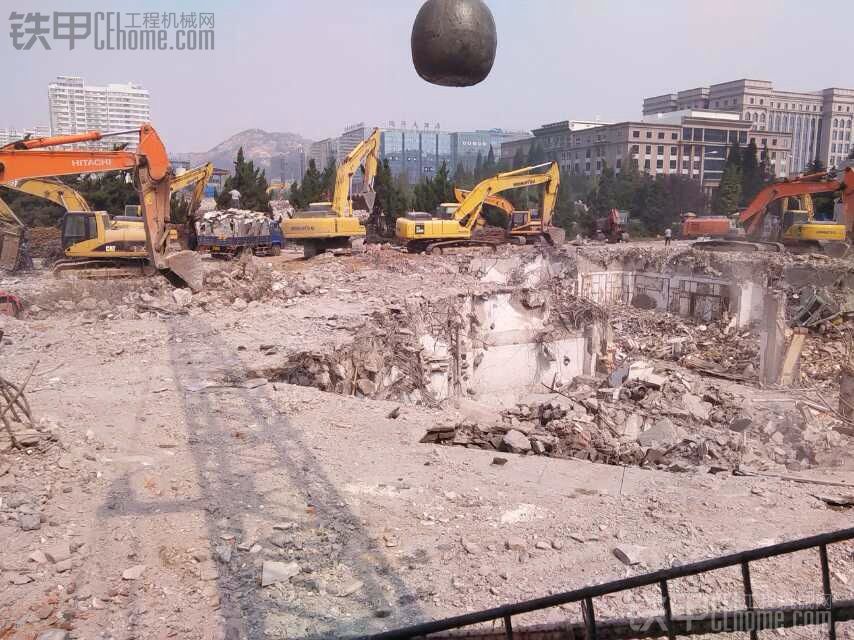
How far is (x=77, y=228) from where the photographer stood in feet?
45.9

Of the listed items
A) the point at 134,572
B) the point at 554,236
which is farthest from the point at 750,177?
the point at 134,572

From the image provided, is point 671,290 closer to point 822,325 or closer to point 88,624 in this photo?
point 822,325

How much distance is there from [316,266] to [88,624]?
13591 millimetres

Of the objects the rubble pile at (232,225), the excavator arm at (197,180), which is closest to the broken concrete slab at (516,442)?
the rubble pile at (232,225)

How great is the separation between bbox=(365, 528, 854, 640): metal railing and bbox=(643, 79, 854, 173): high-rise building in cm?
8232

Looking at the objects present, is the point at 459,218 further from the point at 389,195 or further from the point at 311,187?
the point at 311,187

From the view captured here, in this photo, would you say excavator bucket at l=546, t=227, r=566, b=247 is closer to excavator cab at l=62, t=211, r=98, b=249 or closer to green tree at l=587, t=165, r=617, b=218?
green tree at l=587, t=165, r=617, b=218

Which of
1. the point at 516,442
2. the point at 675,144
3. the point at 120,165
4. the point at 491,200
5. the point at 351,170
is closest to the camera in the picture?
the point at 516,442

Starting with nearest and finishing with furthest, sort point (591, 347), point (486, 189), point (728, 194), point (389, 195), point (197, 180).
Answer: point (591, 347) < point (486, 189) < point (197, 180) < point (389, 195) < point (728, 194)

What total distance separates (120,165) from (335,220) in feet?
20.8

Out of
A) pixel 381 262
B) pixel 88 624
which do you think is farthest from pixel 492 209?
pixel 88 624

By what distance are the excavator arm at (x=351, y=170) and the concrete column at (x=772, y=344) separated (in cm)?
1086

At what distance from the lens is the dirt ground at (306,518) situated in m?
3.63

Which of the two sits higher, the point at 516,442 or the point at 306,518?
the point at 306,518
